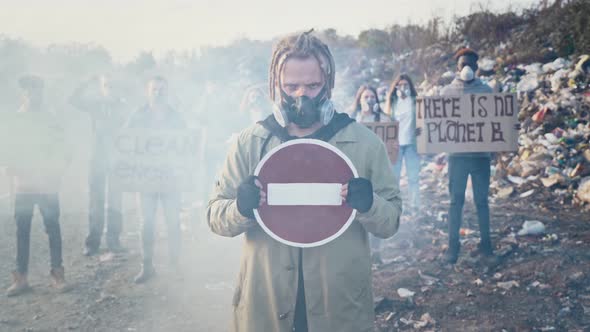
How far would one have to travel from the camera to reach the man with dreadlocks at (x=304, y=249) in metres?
1.71

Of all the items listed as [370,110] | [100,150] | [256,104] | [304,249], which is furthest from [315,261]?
[256,104]

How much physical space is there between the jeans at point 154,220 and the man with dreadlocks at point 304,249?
357 centimetres

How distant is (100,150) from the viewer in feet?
19.3

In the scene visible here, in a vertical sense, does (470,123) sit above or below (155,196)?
above

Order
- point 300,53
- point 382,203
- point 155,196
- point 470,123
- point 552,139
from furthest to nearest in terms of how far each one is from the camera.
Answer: point 552,139
point 155,196
point 470,123
point 300,53
point 382,203

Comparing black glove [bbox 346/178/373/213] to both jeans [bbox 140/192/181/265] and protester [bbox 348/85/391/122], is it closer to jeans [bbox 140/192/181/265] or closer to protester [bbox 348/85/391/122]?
jeans [bbox 140/192/181/265]

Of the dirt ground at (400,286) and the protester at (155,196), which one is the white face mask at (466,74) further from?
the protester at (155,196)

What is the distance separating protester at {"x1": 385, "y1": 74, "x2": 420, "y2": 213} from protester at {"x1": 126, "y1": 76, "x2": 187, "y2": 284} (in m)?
3.00

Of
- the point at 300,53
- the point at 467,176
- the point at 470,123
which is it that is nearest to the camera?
the point at 300,53

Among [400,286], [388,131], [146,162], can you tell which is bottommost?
[400,286]

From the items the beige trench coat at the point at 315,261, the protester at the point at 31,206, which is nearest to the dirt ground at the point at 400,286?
the protester at the point at 31,206

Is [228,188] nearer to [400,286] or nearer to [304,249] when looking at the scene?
[304,249]

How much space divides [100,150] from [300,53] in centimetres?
486

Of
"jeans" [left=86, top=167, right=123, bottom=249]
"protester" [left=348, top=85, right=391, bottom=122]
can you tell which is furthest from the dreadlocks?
"jeans" [left=86, top=167, right=123, bottom=249]
